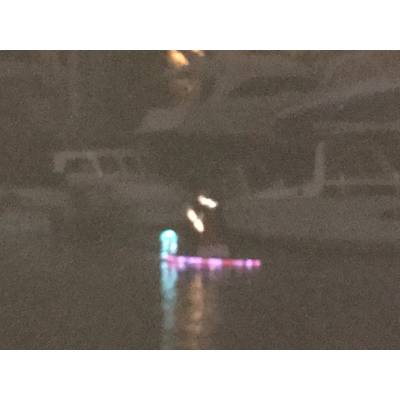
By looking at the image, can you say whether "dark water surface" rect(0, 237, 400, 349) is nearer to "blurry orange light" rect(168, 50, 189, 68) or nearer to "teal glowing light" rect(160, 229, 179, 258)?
"teal glowing light" rect(160, 229, 179, 258)

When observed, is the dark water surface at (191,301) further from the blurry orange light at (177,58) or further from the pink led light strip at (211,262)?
the blurry orange light at (177,58)

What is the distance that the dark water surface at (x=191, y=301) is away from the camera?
147cm

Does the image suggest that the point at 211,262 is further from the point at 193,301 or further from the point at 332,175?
the point at 332,175

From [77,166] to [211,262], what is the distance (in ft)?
1.12

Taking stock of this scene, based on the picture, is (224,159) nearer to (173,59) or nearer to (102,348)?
(173,59)

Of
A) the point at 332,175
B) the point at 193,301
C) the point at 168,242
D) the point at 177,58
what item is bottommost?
the point at 193,301

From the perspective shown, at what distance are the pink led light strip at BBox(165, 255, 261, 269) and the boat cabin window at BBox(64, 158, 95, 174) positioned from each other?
0.81 ft

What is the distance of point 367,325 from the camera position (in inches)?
58.4

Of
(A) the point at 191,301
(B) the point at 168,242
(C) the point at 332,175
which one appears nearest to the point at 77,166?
(B) the point at 168,242

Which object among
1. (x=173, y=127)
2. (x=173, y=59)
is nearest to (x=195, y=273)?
(x=173, y=127)

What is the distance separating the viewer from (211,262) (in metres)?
1.48

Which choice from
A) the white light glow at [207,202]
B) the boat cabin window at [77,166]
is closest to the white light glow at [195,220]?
the white light glow at [207,202]

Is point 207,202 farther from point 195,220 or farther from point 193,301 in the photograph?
point 193,301

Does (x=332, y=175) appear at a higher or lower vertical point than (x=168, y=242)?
higher
